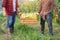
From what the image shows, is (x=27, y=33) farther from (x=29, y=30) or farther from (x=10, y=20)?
(x=10, y=20)

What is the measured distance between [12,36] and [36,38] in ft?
2.58

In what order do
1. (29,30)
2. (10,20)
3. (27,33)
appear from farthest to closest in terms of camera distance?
1. (29,30)
2. (10,20)
3. (27,33)

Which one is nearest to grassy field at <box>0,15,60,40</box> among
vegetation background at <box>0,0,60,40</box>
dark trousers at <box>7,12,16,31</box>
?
vegetation background at <box>0,0,60,40</box>

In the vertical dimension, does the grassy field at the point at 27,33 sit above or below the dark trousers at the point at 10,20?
below

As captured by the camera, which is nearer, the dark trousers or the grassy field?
the grassy field

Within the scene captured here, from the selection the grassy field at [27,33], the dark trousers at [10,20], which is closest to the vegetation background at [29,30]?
the grassy field at [27,33]

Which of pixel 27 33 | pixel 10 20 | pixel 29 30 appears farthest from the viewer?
pixel 29 30

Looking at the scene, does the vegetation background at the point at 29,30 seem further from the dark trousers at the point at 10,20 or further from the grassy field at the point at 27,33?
the dark trousers at the point at 10,20

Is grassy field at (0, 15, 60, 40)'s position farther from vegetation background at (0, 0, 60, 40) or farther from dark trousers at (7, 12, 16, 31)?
dark trousers at (7, 12, 16, 31)

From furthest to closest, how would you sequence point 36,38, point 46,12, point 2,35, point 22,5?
point 22,5
point 2,35
point 46,12
point 36,38

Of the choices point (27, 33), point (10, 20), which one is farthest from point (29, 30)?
point (10, 20)

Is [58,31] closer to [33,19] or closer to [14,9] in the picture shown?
[33,19]

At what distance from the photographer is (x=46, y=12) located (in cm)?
885

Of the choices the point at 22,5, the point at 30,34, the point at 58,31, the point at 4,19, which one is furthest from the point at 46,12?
the point at 22,5
